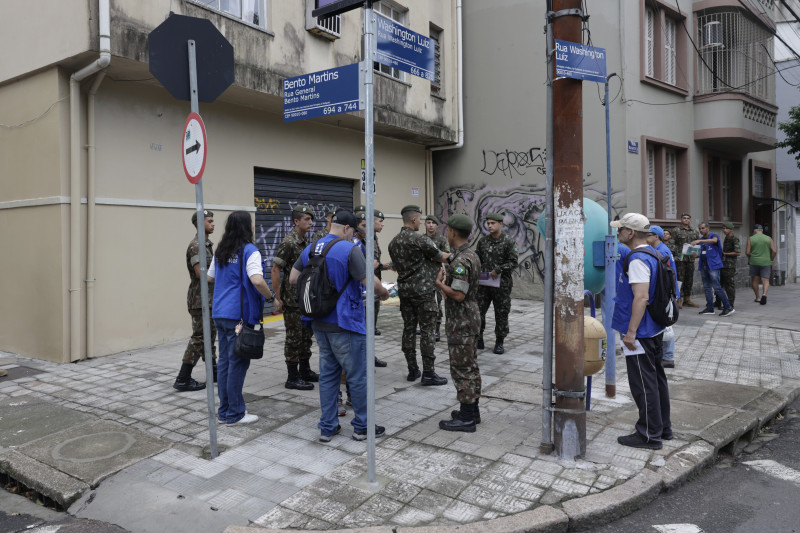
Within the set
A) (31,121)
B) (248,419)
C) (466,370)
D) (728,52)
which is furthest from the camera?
(728,52)

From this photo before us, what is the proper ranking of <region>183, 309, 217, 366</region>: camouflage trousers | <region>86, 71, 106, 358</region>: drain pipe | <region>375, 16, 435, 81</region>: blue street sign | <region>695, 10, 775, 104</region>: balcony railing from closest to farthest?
<region>375, 16, 435, 81</region>: blue street sign
<region>183, 309, 217, 366</region>: camouflage trousers
<region>86, 71, 106, 358</region>: drain pipe
<region>695, 10, 775, 104</region>: balcony railing

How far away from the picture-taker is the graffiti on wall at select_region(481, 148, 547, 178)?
13.4 metres

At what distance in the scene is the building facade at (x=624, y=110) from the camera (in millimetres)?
12812

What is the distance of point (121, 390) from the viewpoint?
21.0ft

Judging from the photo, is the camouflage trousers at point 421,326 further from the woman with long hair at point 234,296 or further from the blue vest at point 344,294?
the woman with long hair at point 234,296

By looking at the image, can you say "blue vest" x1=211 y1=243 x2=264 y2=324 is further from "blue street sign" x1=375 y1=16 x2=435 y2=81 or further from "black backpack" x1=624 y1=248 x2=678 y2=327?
"black backpack" x1=624 y1=248 x2=678 y2=327

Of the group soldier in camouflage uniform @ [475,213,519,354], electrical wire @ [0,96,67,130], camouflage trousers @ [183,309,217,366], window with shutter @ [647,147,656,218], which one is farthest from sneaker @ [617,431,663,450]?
window with shutter @ [647,147,656,218]

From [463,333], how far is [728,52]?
46.9ft

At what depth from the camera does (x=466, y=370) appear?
5.03m

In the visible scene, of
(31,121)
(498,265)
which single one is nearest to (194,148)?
(498,265)

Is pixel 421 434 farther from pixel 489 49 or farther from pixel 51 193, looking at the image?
pixel 489 49

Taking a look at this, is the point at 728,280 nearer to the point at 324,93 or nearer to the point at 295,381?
the point at 295,381

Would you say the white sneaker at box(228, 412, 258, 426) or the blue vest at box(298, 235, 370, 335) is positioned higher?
the blue vest at box(298, 235, 370, 335)

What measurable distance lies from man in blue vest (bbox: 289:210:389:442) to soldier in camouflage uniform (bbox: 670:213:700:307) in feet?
30.9
